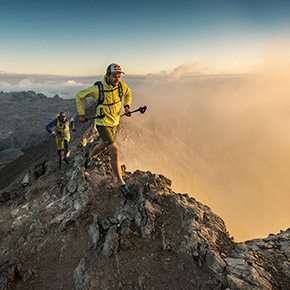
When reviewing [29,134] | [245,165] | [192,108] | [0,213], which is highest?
[0,213]

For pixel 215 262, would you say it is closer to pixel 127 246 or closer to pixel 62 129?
pixel 127 246

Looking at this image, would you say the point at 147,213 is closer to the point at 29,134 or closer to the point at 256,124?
the point at 256,124

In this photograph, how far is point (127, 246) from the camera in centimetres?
825

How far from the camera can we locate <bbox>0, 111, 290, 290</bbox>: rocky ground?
293 inches

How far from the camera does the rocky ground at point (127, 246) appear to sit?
7.43m

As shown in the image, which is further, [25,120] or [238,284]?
[25,120]

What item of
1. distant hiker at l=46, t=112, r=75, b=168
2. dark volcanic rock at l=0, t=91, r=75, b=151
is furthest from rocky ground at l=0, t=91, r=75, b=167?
distant hiker at l=46, t=112, r=75, b=168

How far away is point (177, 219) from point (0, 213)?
788 centimetres

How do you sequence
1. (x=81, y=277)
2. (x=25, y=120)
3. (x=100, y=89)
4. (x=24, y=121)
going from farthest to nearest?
(x=25, y=120)
(x=24, y=121)
(x=100, y=89)
(x=81, y=277)

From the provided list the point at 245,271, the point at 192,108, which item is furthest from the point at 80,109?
the point at 192,108

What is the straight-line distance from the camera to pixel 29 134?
11881 centimetres

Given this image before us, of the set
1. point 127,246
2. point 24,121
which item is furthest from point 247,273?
point 24,121

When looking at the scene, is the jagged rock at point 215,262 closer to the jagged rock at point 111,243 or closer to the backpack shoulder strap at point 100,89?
the jagged rock at point 111,243

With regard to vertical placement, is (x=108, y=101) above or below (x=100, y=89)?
below
